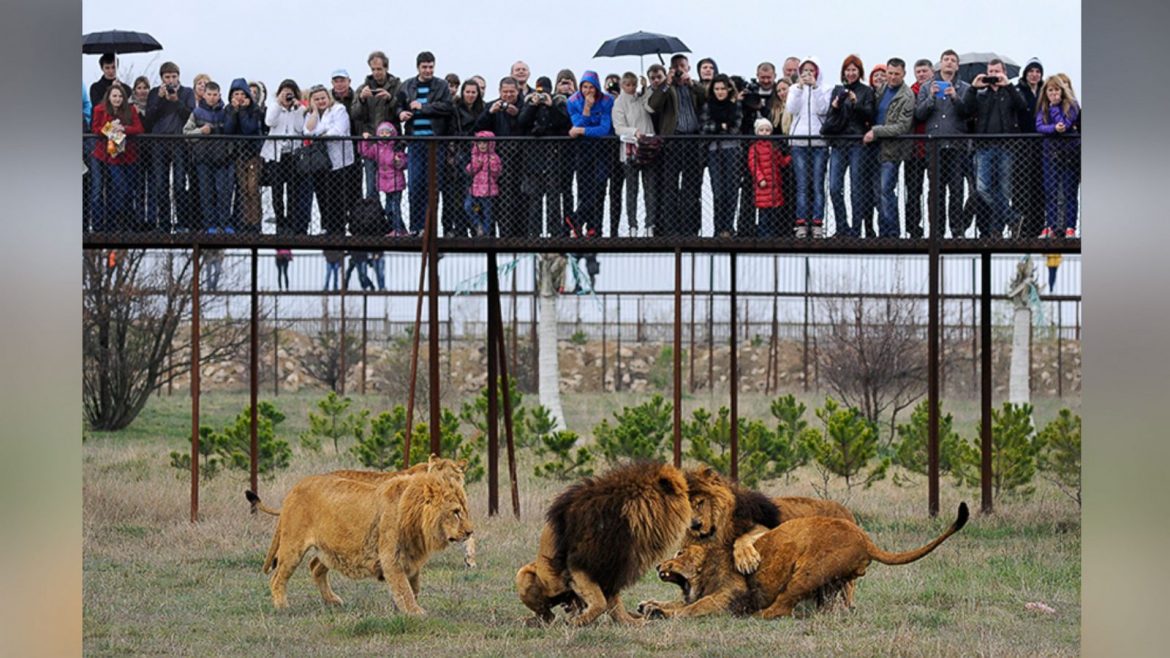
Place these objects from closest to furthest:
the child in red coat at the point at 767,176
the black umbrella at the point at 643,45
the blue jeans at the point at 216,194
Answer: the child in red coat at the point at 767,176
the blue jeans at the point at 216,194
the black umbrella at the point at 643,45

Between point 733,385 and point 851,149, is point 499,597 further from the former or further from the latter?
point 851,149

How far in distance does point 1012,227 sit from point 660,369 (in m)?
20.4

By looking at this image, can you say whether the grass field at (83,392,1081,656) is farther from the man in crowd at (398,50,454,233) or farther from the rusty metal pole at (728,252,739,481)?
the man in crowd at (398,50,454,233)

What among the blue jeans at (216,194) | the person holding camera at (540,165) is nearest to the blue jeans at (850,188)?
the person holding camera at (540,165)

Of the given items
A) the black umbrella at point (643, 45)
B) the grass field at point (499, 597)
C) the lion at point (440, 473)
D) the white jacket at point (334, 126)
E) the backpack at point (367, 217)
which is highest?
the black umbrella at point (643, 45)

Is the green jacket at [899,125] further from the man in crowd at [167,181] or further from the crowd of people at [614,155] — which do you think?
the man in crowd at [167,181]

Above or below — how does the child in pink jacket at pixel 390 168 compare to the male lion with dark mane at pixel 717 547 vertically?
above

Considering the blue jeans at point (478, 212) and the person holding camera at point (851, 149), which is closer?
the person holding camera at point (851, 149)

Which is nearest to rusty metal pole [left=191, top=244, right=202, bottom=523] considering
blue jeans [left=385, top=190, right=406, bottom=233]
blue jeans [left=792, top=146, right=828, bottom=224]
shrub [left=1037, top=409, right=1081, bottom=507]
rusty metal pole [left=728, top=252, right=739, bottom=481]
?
blue jeans [left=385, top=190, right=406, bottom=233]

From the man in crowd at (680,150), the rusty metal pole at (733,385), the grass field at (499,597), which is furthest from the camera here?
the rusty metal pole at (733,385)

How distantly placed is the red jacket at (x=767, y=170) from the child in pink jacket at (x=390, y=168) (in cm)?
342

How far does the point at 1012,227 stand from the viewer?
667 inches

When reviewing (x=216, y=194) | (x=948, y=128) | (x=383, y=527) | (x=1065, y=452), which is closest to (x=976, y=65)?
(x=1065, y=452)

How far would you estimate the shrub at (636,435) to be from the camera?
23.6 m
